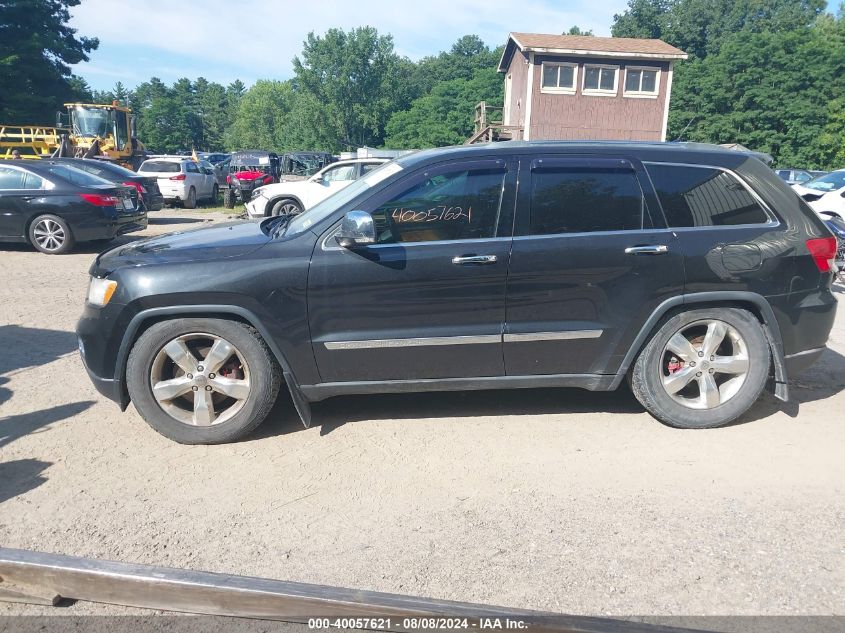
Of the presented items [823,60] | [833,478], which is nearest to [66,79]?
[823,60]

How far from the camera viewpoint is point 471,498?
11.8ft

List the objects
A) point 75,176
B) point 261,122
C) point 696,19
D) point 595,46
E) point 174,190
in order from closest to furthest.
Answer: point 75,176, point 174,190, point 595,46, point 696,19, point 261,122

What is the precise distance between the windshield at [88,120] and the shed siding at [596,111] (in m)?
17.8

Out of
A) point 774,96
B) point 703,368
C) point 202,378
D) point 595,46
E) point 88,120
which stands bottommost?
point 202,378

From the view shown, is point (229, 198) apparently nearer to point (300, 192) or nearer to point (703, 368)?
point (300, 192)

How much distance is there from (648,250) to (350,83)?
72657mm

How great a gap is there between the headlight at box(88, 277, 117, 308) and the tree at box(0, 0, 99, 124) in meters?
45.1

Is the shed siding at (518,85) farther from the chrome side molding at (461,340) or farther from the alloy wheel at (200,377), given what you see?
the alloy wheel at (200,377)

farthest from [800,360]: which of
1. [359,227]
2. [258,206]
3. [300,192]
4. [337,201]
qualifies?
[258,206]

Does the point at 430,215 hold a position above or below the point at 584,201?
below

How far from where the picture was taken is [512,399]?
16.2ft

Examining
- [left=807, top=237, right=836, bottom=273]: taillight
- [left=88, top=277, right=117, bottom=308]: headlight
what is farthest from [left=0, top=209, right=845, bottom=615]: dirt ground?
[left=807, top=237, right=836, bottom=273]: taillight

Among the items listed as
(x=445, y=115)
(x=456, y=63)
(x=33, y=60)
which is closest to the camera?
(x=33, y=60)

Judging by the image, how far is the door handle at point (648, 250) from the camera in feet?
13.8
